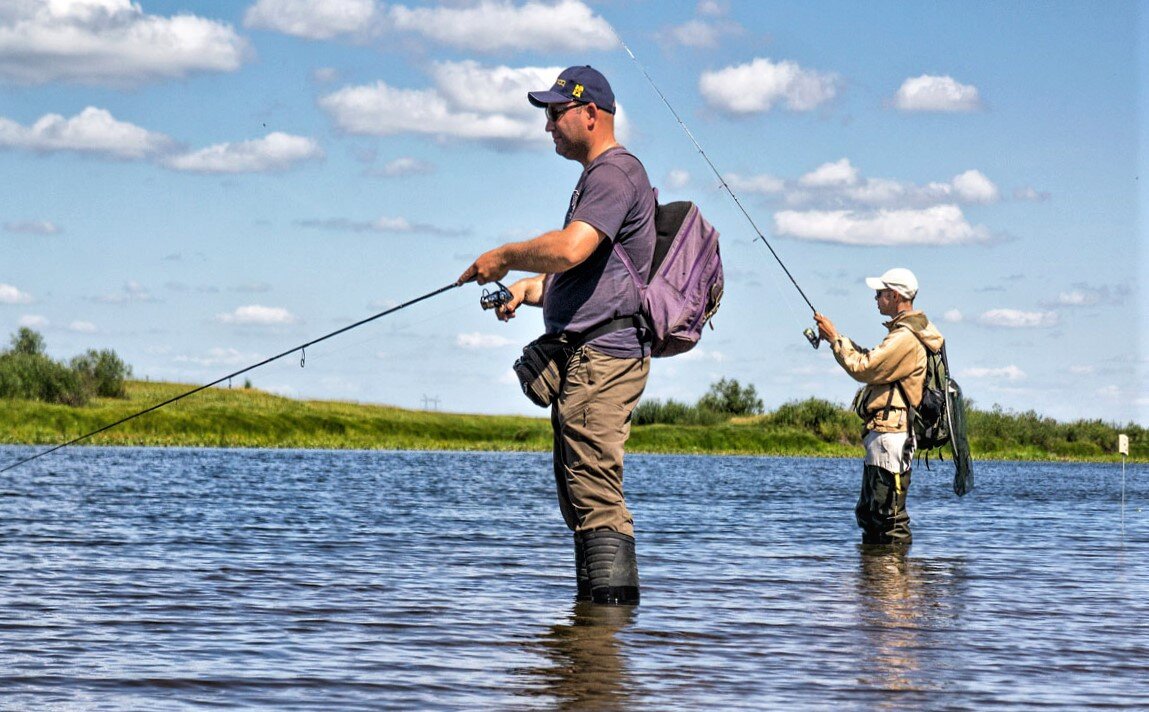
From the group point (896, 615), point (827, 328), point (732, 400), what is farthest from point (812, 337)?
point (732, 400)

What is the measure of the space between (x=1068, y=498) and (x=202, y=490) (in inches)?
Result: 489

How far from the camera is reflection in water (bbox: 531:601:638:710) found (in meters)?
4.86

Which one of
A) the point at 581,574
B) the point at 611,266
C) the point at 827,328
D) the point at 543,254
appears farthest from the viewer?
the point at 827,328

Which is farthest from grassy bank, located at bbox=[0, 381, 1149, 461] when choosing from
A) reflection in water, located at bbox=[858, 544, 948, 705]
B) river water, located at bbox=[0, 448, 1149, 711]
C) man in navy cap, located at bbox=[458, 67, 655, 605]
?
man in navy cap, located at bbox=[458, 67, 655, 605]

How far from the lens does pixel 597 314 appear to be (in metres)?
6.52

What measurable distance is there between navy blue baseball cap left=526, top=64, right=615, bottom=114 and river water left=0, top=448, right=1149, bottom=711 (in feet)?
7.55

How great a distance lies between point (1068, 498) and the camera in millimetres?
22031

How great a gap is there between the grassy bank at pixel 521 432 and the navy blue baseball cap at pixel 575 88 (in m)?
48.0

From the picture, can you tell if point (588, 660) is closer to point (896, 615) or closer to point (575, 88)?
point (896, 615)

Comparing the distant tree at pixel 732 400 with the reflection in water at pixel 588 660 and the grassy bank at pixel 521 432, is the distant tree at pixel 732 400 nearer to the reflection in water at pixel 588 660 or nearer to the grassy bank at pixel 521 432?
the grassy bank at pixel 521 432

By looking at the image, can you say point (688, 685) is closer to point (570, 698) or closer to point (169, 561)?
point (570, 698)

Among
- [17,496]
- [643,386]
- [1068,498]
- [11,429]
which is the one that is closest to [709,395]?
[11,429]

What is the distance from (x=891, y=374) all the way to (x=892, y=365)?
0.31 ft

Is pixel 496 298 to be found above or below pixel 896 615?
above
